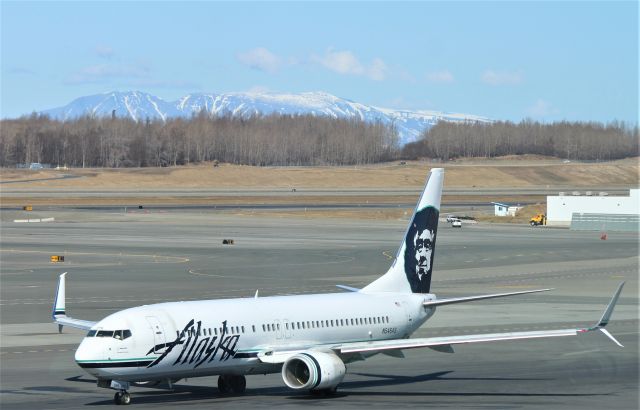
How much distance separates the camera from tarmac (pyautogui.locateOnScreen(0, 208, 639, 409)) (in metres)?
38.9

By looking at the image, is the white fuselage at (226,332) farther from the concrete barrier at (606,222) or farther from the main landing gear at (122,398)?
the concrete barrier at (606,222)

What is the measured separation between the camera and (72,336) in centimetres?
5647

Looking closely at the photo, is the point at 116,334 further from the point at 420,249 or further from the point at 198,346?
the point at 420,249

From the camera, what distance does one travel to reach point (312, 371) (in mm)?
35781

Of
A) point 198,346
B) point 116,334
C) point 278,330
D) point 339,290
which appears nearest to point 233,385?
point 278,330

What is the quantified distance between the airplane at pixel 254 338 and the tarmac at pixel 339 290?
105 centimetres

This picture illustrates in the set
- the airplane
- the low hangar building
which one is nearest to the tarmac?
the airplane

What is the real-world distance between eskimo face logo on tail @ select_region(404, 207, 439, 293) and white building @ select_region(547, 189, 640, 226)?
390ft

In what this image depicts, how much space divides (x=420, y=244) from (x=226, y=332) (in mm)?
10872

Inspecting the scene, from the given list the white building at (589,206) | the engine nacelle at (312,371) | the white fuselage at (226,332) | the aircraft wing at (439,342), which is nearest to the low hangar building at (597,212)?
the white building at (589,206)

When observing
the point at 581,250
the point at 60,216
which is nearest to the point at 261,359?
the point at 581,250

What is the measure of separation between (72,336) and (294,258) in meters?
52.1

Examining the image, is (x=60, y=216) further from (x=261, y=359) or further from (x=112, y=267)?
(x=261, y=359)

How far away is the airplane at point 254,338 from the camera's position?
34.5 meters
